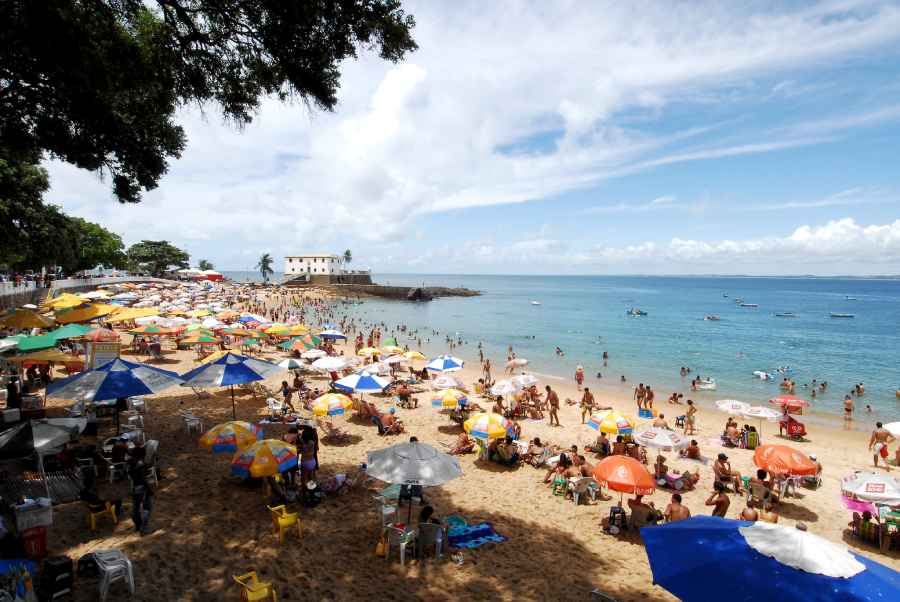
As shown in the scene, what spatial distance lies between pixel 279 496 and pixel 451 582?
352 cm

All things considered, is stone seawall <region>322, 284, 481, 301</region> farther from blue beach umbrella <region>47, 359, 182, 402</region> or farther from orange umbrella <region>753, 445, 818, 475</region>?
orange umbrella <region>753, 445, 818, 475</region>

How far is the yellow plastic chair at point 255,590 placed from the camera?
5016mm

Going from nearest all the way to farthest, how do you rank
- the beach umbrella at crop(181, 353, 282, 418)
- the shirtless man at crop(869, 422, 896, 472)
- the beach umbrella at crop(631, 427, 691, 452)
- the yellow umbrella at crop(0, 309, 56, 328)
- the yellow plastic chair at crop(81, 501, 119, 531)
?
the yellow plastic chair at crop(81, 501, 119, 531) < the beach umbrella at crop(631, 427, 691, 452) < the beach umbrella at crop(181, 353, 282, 418) < the shirtless man at crop(869, 422, 896, 472) < the yellow umbrella at crop(0, 309, 56, 328)

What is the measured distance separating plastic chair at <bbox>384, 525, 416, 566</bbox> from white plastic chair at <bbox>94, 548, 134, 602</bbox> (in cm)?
319

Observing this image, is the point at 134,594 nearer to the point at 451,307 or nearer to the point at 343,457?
the point at 343,457

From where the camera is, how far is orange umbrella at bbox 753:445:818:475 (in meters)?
8.59

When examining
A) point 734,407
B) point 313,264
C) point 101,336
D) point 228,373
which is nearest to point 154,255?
point 313,264

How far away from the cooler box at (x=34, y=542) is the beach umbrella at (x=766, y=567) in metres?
7.30

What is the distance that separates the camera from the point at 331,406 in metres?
11.2

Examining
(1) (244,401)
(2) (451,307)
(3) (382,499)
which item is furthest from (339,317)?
(3) (382,499)

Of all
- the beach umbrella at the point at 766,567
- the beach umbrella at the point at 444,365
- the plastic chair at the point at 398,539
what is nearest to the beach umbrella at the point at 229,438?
the plastic chair at the point at 398,539

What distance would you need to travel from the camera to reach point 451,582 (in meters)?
6.03

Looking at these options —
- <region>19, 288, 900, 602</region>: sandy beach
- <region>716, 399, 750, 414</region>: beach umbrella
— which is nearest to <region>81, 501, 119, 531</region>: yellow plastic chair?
<region>19, 288, 900, 602</region>: sandy beach

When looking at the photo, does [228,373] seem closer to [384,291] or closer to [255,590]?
[255,590]
